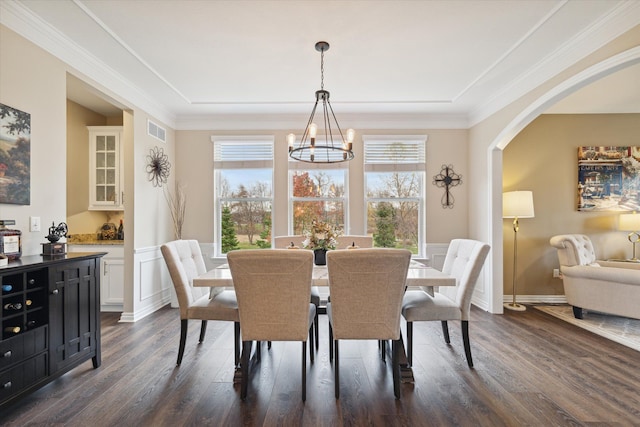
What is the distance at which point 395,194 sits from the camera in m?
5.05

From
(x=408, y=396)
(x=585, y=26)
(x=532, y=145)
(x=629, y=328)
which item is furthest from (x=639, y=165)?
(x=408, y=396)

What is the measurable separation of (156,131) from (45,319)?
2.93 m

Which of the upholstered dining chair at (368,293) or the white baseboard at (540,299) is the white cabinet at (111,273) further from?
the white baseboard at (540,299)

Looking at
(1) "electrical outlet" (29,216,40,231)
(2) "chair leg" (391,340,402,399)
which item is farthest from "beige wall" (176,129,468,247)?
(2) "chair leg" (391,340,402,399)

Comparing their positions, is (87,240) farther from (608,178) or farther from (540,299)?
(608,178)

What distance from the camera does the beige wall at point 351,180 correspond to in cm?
501

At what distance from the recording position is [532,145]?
482cm

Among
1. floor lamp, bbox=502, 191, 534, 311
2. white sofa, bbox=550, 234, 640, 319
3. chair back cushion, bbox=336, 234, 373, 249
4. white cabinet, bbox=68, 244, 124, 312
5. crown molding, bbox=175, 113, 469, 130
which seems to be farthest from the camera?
crown molding, bbox=175, 113, 469, 130

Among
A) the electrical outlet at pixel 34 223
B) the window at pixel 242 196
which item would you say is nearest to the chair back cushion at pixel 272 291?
the electrical outlet at pixel 34 223

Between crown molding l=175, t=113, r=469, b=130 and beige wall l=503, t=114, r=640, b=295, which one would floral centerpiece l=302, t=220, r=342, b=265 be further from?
beige wall l=503, t=114, r=640, b=295

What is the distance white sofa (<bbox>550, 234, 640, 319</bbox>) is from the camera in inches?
138

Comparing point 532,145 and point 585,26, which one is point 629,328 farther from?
point 585,26

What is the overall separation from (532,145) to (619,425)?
3873 millimetres

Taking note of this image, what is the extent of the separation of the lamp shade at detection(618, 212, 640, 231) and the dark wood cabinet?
20.5 ft
